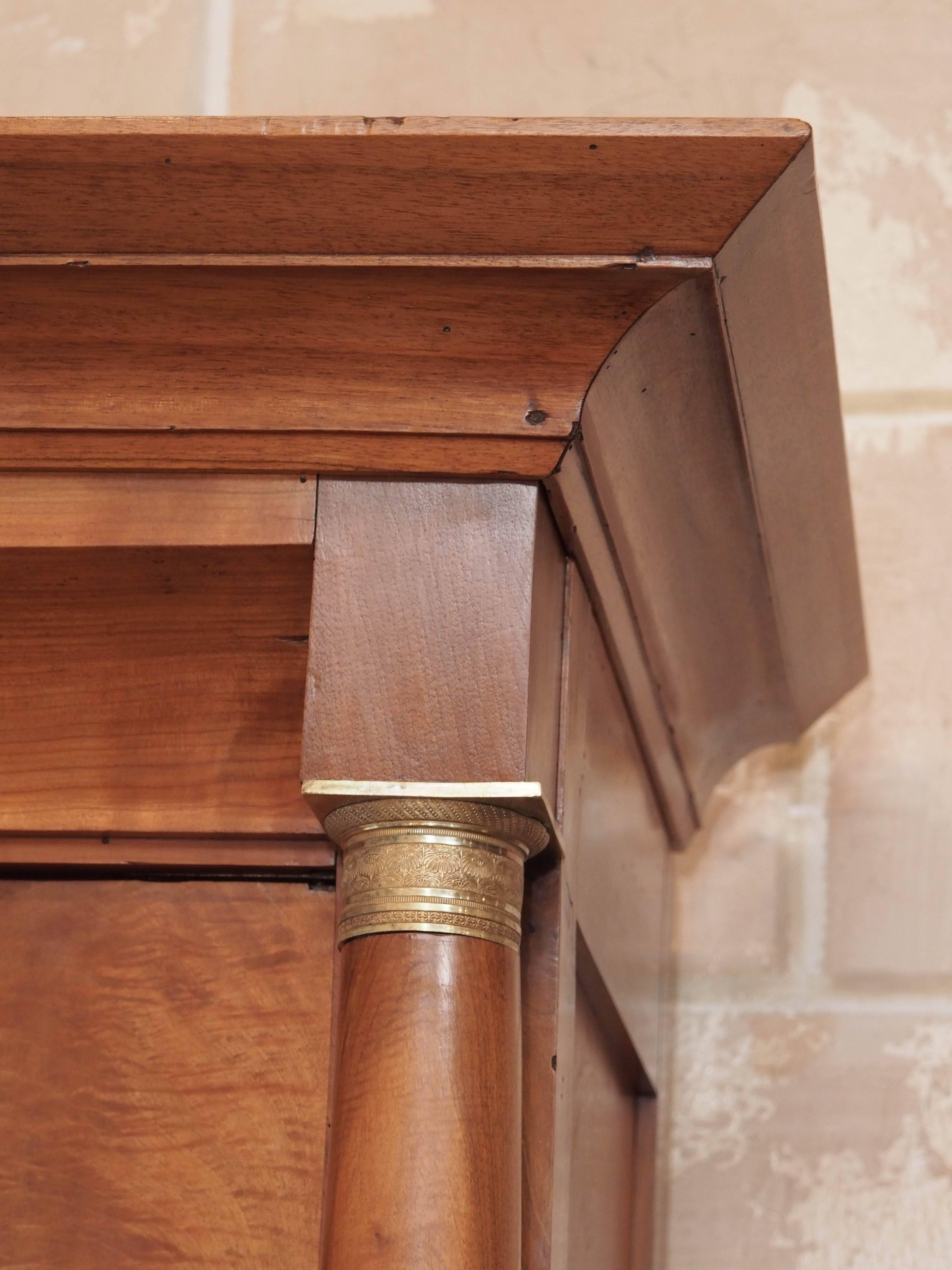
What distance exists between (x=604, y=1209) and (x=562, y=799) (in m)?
0.39

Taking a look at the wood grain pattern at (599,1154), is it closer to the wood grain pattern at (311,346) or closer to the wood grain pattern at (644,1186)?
the wood grain pattern at (644,1186)

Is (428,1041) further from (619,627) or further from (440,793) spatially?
(619,627)

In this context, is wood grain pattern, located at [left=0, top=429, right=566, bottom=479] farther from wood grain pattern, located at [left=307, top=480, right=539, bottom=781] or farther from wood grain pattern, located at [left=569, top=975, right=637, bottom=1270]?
wood grain pattern, located at [left=569, top=975, right=637, bottom=1270]

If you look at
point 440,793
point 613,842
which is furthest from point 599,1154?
point 440,793

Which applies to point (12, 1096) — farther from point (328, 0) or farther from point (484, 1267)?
point (328, 0)

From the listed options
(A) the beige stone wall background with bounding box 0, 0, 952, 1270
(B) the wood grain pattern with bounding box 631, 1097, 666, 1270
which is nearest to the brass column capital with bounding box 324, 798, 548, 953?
(B) the wood grain pattern with bounding box 631, 1097, 666, 1270

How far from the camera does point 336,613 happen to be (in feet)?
2.06

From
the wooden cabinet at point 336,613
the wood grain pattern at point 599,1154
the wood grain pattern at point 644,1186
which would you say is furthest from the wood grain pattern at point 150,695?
the wood grain pattern at point 644,1186

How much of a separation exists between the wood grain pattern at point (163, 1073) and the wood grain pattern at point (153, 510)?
0.18 m

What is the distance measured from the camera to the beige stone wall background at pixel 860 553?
121cm

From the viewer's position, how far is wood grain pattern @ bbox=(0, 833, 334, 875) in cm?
71

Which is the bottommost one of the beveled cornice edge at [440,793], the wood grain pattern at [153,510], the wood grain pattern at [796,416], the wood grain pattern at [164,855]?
the beveled cornice edge at [440,793]

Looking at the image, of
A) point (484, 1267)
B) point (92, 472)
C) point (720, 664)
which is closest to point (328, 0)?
point (720, 664)

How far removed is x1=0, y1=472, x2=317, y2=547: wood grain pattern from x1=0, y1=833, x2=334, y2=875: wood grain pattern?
0.15m
